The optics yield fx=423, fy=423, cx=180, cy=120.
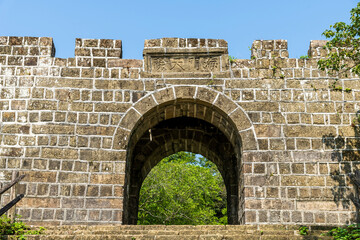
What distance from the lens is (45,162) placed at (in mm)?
7617

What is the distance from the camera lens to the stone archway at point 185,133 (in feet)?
26.1

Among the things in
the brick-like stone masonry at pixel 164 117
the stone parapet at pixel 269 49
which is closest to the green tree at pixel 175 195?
the brick-like stone masonry at pixel 164 117

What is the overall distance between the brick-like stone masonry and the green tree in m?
10.4

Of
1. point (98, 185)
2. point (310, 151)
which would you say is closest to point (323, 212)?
point (310, 151)

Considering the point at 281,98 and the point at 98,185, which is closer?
the point at 98,185

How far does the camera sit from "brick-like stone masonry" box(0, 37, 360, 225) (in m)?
7.41

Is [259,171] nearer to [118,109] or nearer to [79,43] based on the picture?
[118,109]

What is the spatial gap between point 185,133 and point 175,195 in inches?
356

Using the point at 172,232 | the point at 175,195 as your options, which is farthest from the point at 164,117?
the point at 175,195

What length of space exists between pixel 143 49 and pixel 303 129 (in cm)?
347

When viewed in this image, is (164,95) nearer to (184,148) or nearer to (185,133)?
(185,133)

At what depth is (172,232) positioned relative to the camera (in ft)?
21.3

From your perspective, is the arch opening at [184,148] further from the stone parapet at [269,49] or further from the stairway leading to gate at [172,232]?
the stairway leading to gate at [172,232]

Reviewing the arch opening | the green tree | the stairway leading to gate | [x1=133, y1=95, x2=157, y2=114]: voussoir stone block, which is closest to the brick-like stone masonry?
[x1=133, y1=95, x2=157, y2=114]: voussoir stone block
